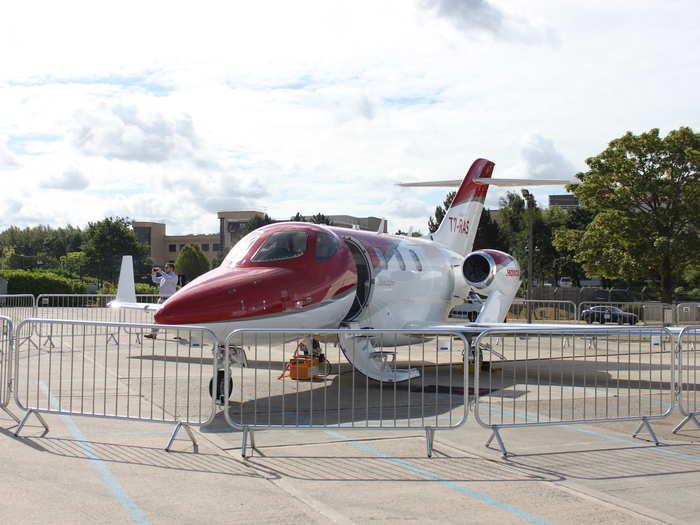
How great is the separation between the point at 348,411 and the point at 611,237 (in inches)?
960

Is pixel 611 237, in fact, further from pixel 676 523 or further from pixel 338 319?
pixel 676 523

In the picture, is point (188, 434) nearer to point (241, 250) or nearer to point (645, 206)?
point (241, 250)

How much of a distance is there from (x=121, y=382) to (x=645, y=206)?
2555cm

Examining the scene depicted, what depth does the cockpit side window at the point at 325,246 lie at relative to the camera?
12.4m

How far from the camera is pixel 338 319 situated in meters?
12.9

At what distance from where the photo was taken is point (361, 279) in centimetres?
1409

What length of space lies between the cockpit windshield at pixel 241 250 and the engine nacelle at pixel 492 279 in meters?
6.25

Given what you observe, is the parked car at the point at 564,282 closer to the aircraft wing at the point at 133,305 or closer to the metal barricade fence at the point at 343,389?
the aircraft wing at the point at 133,305

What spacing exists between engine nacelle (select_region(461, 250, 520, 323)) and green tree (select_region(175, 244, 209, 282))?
58544mm

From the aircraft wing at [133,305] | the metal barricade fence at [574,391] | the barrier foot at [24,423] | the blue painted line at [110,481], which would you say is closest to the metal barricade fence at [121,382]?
the barrier foot at [24,423]

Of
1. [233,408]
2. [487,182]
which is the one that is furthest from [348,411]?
[487,182]

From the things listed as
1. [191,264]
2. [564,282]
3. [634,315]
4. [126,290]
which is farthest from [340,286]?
[564,282]

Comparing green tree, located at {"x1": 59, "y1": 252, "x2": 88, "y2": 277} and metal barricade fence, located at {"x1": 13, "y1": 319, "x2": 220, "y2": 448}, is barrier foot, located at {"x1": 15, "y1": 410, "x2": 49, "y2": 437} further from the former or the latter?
green tree, located at {"x1": 59, "y1": 252, "x2": 88, "y2": 277}

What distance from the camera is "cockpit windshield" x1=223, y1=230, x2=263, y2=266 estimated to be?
1193 centimetres
